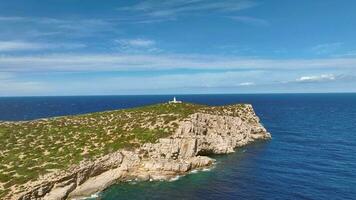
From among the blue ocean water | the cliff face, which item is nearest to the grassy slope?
the cliff face

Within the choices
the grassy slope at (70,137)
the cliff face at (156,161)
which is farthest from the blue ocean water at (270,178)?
the grassy slope at (70,137)

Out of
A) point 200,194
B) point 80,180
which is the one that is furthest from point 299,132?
point 80,180

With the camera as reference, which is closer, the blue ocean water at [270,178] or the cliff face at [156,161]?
the cliff face at [156,161]

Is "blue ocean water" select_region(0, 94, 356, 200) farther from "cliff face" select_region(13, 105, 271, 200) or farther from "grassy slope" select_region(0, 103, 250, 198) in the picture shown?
"grassy slope" select_region(0, 103, 250, 198)

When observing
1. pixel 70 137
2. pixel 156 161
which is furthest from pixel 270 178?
pixel 70 137

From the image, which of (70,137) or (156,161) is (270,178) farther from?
(70,137)

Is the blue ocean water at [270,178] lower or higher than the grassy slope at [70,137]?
lower

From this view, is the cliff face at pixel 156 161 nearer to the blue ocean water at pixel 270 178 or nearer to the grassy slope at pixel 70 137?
the grassy slope at pixel 70 137
